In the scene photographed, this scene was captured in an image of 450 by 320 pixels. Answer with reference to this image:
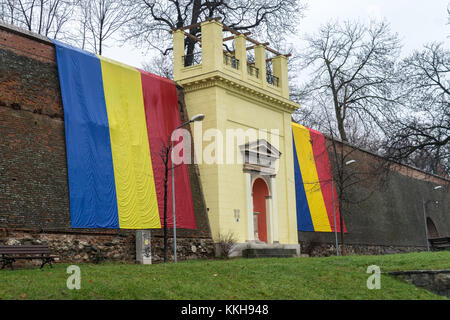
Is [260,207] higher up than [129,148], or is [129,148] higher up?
[129,148]

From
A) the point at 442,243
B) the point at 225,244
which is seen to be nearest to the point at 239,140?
the point at 225,244

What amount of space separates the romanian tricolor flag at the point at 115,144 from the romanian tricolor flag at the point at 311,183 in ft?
31.7

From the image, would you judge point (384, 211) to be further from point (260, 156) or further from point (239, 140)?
point (239, 140)

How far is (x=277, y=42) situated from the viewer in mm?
38688

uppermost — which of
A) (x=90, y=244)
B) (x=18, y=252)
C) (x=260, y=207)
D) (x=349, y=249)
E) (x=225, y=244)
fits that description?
(x=260, y=207)

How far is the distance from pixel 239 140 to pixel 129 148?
625cm

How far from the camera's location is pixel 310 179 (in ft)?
115

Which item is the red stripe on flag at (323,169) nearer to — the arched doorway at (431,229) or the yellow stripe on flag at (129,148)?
the yellow stripe on flag at (129,148)

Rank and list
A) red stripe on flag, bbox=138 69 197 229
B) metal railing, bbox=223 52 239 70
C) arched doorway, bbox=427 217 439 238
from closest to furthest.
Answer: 1. red stripe on flag, bbox=138 69 197 229
2. metal railing, bbox=223 52 239 70
3. arched doorway, bbox=427 217 439 238

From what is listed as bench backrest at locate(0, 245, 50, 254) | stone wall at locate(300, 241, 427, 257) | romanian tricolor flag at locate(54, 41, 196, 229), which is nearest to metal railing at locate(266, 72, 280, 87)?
romanian tricolor flag at locate(54, 41, 196, 229)

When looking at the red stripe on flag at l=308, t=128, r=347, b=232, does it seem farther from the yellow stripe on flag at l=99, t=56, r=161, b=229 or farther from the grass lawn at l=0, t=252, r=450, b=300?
the grass lawn at l=0, t=252, r=450, b=300

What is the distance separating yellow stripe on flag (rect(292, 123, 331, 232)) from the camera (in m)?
34.6

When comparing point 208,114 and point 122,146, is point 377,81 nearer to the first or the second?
point 208,114

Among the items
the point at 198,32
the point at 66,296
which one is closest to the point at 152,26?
the point at 198,32
